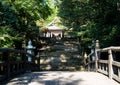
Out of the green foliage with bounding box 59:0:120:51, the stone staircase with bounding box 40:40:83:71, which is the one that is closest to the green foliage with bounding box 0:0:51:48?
the green foliage with bounding box 59:0:120:51

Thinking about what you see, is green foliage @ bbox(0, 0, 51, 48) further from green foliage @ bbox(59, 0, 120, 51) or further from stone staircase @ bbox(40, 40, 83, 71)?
stone staircase @ bbox(40, 40, 83, 71)

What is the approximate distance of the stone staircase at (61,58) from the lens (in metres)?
18.3

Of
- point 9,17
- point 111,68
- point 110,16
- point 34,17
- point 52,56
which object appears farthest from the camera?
point 52,56

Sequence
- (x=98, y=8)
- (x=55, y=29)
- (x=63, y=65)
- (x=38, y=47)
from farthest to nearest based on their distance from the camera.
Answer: (x=55, y=29)
(x=38, y=47)
(x=63, y=65)
(x=98, y=8)

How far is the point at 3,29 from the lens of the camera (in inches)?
448

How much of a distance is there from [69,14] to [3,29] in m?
6.27

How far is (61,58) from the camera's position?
20.3 meters

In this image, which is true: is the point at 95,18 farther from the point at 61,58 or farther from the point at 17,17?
the point at 61,58

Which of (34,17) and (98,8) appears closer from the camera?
(98,8)

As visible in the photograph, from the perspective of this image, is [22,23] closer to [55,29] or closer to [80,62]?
[80,62]

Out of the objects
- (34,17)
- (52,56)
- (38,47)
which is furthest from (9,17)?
(38,47)

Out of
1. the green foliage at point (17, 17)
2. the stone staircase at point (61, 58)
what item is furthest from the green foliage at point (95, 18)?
the stone staircase at point (61, 58)

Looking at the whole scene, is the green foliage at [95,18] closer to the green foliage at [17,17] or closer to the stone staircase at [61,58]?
the green foliage at [17,17]

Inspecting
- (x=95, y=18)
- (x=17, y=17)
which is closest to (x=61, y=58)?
(x=95, y=18)
